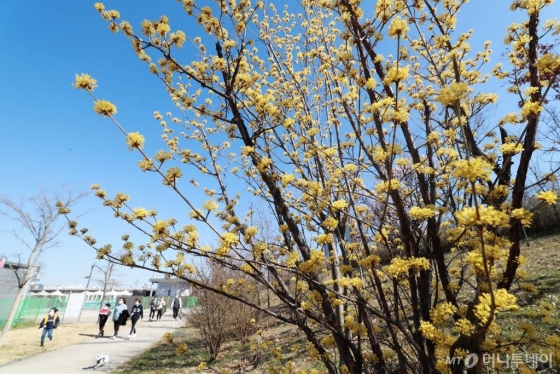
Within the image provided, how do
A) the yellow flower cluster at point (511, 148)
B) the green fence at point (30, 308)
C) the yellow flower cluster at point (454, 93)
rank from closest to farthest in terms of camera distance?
the yellow flower cluster at point (454, 93), the yellow flower cluster at point (511, 148), the green fence at point (30, 308)

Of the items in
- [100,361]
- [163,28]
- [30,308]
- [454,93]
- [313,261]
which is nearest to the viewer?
[454,93]

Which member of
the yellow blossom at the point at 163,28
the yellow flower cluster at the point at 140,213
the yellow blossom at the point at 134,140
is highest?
the yellow blossom at the point at 163,28

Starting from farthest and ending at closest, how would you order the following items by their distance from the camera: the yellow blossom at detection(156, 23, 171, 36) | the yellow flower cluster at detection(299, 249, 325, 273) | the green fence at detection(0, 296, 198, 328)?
1. the green fence at detection(0, 296, 198, 328)
2. the yellow blossom at detection(156, 23, 171, 36)
3. the yellow flower cluster at detection(299, 249, 325, 273)

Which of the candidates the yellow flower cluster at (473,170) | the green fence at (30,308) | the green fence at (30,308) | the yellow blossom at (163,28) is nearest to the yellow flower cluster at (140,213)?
the yellow blossom at (163,28)

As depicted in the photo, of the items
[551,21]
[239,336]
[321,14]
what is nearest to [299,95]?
[321,14]

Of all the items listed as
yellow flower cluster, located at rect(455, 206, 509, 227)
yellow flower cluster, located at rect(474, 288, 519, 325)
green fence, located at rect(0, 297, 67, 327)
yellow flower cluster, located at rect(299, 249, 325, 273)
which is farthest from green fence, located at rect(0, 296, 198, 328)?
yellow flower cluster, located at rect(455, 206, 509, 227)

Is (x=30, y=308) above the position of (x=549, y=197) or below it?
above

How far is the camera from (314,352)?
2.72 metres

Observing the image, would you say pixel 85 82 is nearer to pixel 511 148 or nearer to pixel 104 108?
pixel 104 108

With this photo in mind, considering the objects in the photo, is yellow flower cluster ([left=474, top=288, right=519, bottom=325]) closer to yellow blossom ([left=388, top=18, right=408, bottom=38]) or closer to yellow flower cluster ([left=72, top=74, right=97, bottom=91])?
yellow blossom ([left=388, top=18, right=408, bottom=38])

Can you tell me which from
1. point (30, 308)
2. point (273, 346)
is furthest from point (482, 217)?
point (30, 308)

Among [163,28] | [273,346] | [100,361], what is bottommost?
[100,361]

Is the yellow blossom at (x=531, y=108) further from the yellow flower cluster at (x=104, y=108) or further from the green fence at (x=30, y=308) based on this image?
the green fence at (x=30, y=308)

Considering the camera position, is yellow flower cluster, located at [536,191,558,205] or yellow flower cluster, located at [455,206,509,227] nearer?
yellow flower cluster, located at [455,206,509,227]
